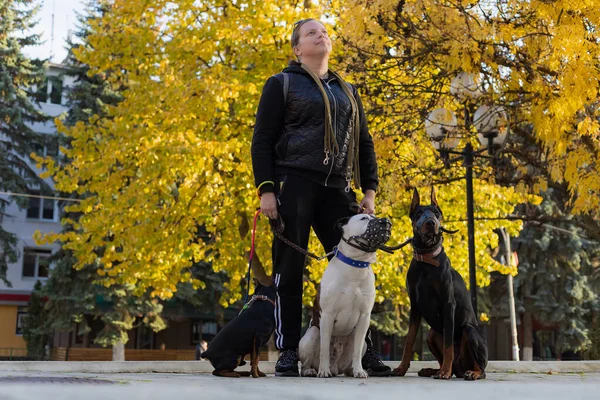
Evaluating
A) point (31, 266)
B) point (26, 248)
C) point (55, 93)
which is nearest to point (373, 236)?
point (55, 93)

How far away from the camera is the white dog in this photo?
16.3 ft

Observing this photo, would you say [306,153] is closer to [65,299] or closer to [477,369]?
[477,369]

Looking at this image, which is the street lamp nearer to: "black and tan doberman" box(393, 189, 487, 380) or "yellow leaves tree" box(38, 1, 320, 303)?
"yellow leaves tree" box(38, 1, 320, 303)

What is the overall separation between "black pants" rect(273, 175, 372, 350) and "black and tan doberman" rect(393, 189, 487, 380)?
2.00 ft

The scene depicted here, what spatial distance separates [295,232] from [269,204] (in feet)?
0.95

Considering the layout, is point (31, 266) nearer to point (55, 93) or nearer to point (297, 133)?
point (55, 93)

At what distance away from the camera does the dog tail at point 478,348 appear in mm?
5156

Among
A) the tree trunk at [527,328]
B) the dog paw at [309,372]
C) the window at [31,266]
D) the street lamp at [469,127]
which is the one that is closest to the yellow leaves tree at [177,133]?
the street lamp at [469,127]

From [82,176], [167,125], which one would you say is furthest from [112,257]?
[167,125]

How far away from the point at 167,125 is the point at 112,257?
3549 millimetres

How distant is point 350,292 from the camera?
5051 mm

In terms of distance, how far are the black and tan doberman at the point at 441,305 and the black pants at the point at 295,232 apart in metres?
0.61

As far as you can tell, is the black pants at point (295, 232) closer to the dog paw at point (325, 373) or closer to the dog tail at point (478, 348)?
the dog paw at point (325, 373)

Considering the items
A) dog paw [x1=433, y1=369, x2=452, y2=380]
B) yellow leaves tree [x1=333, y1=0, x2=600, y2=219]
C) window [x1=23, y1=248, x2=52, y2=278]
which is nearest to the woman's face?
dog paw [x1=433, y1=369, x2=452, y2=380]
